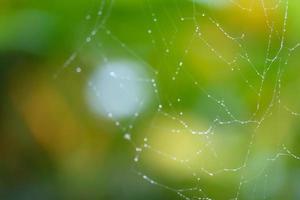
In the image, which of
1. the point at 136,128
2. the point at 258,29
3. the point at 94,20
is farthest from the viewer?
the point at 258,29

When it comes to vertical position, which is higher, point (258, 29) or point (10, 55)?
point (258, 29)

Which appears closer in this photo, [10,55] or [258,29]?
[10,55]

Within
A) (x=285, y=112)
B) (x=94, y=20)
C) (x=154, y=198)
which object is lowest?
(x=154, y=198)

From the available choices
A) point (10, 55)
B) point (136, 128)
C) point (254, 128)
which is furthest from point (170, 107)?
point (10, 55)

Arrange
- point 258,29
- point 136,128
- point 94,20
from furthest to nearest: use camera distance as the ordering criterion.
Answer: point 258,29 → point 136,128 → point 94,20

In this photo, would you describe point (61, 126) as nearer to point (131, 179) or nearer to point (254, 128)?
point (131, 179)
